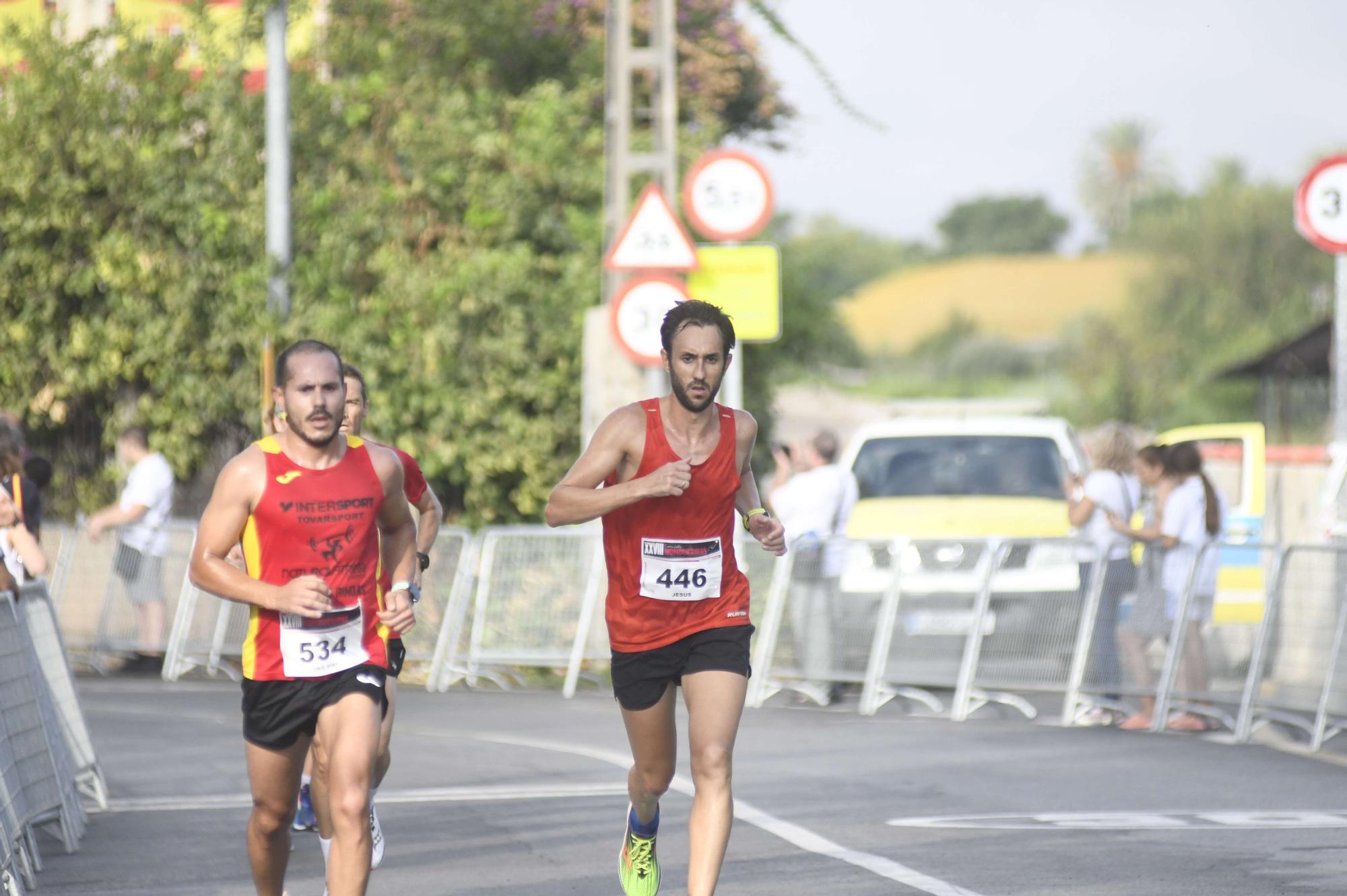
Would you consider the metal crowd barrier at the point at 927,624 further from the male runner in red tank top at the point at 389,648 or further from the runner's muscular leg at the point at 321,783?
the runner's muscular leg at the point at 321,783

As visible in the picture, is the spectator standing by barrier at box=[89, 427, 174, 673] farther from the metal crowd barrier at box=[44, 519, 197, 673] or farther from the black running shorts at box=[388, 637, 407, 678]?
the black running shorts at box=[388, 637, 407, 678]

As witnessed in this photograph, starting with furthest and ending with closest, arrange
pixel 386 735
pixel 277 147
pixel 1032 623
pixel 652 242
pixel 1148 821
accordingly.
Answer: pixel 277 147 → pixel 652 242 → pixel 1032 623 → pixel 1148 821 → pixel 386 735

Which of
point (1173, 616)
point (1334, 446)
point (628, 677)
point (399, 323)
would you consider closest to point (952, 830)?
point (628, 677)

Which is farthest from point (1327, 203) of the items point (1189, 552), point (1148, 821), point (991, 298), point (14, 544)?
point (991, 298)

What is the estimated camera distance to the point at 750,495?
7.58 metres

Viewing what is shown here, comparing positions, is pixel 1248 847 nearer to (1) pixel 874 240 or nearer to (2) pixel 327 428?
(2) pixel 327 428

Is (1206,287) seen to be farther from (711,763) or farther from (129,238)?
(711,763)

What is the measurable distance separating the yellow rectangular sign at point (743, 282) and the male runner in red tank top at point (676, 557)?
8.94 meters

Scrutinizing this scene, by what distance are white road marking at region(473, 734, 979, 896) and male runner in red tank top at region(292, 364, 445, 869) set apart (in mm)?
1783

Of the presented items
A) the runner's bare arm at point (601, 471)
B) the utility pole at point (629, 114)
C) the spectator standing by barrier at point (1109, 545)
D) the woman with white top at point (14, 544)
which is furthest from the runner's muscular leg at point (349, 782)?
the utility pole at point (629, 114)

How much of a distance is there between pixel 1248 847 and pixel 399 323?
493 inches

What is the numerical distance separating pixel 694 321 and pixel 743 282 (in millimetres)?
9259

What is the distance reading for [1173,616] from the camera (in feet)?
47.0

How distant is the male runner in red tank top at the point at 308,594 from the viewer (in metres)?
6.50
